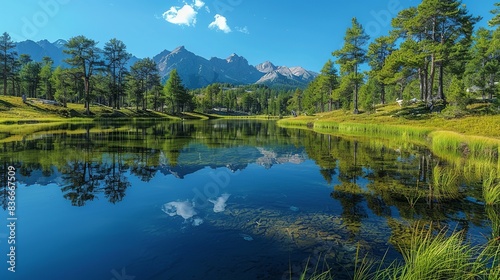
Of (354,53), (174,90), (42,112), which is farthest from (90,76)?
(354,53)

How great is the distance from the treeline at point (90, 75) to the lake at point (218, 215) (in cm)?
6516

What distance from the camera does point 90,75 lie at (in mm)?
77312

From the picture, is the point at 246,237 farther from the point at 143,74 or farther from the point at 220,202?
the point at 143,74

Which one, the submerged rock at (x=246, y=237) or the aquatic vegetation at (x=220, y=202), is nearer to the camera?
the submerged rock at (x=246, y=237)

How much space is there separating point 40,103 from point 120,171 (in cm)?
7140

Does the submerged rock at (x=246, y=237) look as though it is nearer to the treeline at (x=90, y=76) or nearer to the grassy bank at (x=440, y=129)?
the grassy bank at (x=440, y=129)

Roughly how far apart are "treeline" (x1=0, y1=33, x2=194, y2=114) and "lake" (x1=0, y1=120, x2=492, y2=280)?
6516 cm

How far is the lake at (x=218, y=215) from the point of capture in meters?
7.10

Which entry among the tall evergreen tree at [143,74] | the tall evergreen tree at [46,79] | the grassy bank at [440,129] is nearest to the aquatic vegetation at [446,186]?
the grassy bank at [440,129]

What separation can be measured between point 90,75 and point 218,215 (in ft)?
270

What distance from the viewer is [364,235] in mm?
8789

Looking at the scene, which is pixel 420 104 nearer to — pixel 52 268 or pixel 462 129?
pixel 462 129

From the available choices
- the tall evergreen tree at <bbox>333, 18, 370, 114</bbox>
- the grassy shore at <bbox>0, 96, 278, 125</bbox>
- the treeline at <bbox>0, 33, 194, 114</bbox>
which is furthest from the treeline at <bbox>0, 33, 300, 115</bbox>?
the tall evergreen tree at <bbox>333, 18, 370, 114</bbox>

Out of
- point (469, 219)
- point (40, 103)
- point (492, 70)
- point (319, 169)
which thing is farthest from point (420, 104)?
point (40, 103)
